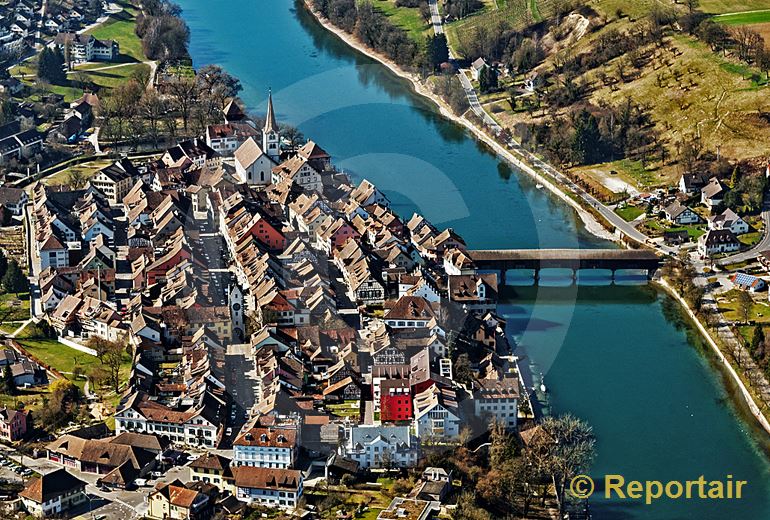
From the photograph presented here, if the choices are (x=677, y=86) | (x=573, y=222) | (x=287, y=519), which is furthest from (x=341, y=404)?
(x=677, y=86)

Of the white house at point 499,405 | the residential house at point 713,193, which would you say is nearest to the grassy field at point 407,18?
the residential house at point 713,193

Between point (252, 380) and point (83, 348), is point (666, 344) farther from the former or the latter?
point (83, 348)

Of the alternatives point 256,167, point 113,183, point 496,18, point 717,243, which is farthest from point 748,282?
point 496,18

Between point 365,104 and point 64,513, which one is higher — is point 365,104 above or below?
above

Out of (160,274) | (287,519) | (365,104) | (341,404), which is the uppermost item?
(365,104)

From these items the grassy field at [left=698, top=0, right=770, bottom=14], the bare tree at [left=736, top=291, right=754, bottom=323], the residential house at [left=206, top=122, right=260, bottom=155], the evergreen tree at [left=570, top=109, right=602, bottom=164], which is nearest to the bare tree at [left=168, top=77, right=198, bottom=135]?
the residential house at [left=206, top=122, right=260, bottom=155]

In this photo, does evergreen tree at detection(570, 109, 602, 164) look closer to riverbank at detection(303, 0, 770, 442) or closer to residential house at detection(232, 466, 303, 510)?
riverbank at detection(303, 0, 770, 442)

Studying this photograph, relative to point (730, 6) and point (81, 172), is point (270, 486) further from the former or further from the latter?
point (730, 6)

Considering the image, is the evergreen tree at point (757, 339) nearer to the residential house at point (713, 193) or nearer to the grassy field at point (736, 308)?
the grassy field at point (736, 308)
